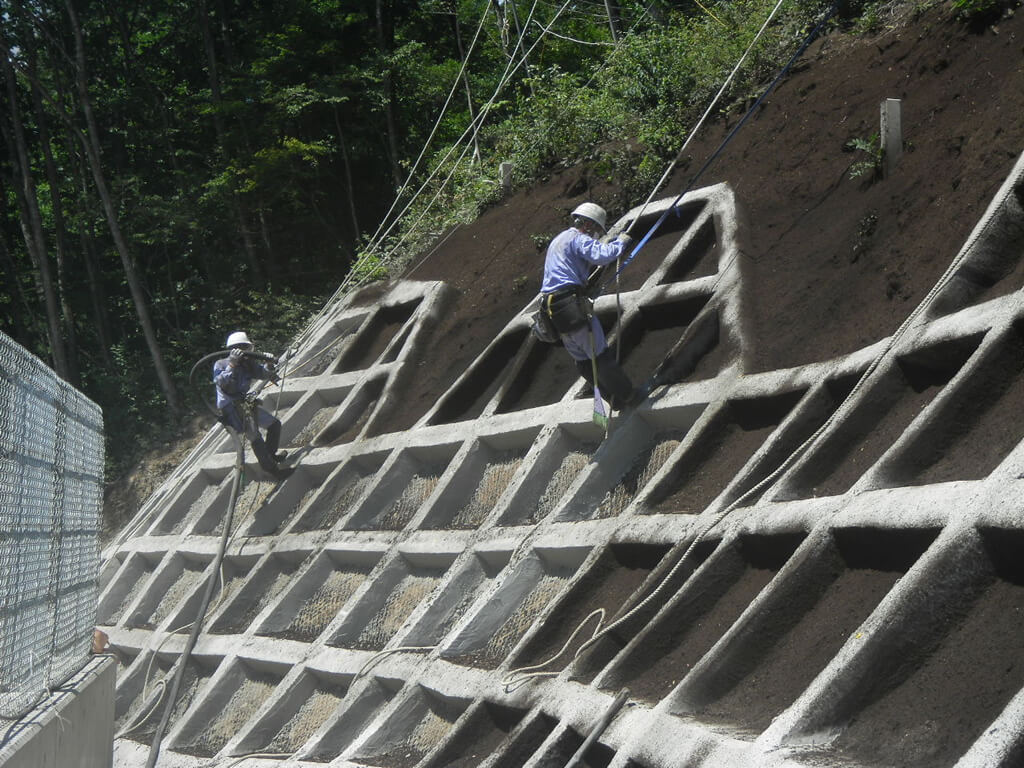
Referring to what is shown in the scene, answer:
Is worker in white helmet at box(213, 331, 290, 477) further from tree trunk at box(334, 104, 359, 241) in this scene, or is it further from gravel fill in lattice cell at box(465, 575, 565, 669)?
tree trunk at box(334, 104, 359, 241)

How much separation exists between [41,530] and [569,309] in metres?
4.13

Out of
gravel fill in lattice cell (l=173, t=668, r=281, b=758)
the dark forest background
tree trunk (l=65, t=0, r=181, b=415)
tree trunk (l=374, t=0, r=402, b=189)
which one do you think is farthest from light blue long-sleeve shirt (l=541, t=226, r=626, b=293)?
tree trunk (l=65, t=0, r=181, b=415)

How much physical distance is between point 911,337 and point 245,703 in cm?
696

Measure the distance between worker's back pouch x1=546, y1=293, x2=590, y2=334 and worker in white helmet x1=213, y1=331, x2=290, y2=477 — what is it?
16.8 ft

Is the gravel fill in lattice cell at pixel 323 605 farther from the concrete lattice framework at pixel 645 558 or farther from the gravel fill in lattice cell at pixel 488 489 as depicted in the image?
the gravel fill in lattice cell at pixel 488 489

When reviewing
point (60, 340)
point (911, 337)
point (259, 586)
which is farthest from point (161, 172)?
point (911, 337)

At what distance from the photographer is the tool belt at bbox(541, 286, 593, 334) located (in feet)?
27.9

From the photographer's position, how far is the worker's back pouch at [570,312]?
849 centimetres

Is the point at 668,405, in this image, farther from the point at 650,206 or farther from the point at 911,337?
the point at 650,206

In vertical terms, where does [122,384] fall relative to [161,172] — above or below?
below

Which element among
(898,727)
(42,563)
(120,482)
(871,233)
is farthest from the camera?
(120,482)

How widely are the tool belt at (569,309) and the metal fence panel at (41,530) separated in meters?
3.60

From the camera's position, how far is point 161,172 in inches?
1054

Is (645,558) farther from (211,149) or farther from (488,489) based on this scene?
(211,149)
